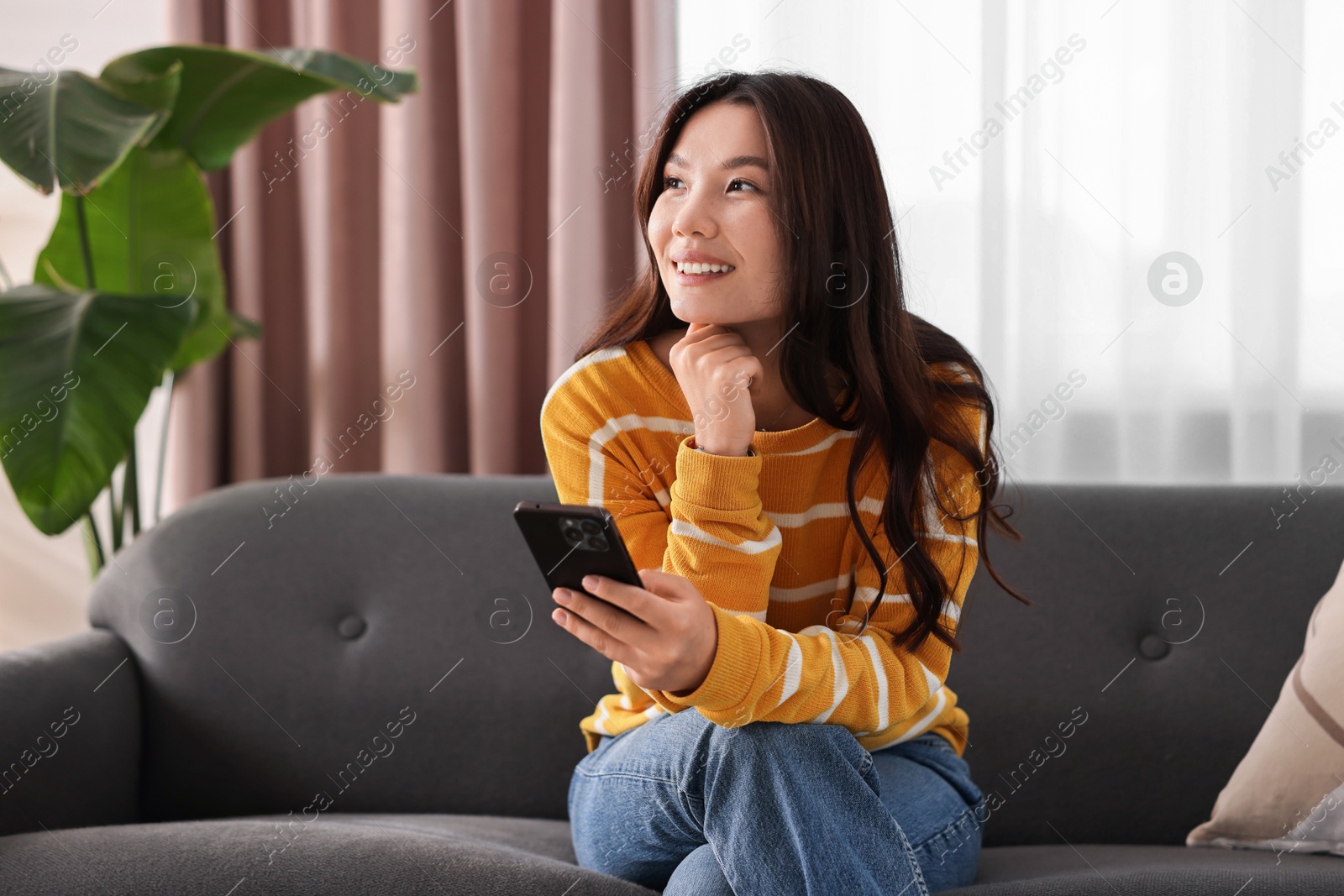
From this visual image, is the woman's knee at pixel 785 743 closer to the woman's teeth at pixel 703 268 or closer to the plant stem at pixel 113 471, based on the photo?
the woman's teeth at pixel 703 268

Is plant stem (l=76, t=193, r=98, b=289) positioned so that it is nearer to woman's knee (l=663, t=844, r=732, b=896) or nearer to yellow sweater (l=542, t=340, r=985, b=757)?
yellow sweater (l=542, t=340, r=985, b=757)

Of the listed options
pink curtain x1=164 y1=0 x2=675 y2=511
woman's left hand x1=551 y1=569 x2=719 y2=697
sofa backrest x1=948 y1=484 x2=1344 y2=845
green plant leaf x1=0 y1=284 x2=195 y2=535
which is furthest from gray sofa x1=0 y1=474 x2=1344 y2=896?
woman's left hand x1=551 y1=569 x2=719 y2=697

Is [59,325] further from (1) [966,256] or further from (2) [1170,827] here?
(2) [1170,827]

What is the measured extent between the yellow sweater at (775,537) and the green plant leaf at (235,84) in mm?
691

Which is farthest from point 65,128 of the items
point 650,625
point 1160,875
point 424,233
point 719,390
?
point 1160,875

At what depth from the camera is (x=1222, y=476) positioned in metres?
1.64

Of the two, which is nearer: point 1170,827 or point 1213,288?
point 1170,827

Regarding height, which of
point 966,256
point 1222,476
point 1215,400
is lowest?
point 1222,476

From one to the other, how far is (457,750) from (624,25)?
1.18 m

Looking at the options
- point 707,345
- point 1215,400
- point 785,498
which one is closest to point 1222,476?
point 1215,400

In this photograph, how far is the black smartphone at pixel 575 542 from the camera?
0.73 m

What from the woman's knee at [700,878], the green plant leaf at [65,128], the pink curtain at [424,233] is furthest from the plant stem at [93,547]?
Answer: the woman's knee at [700,878]

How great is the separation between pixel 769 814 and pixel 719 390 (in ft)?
1.17

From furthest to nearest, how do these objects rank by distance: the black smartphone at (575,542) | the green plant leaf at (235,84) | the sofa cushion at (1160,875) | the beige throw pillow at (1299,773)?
the green plant leaf at (235,84)
the beige throw pillow at (1299,773)
the sofa cushion at (1160,875)
the black smartphone at (575,542)
